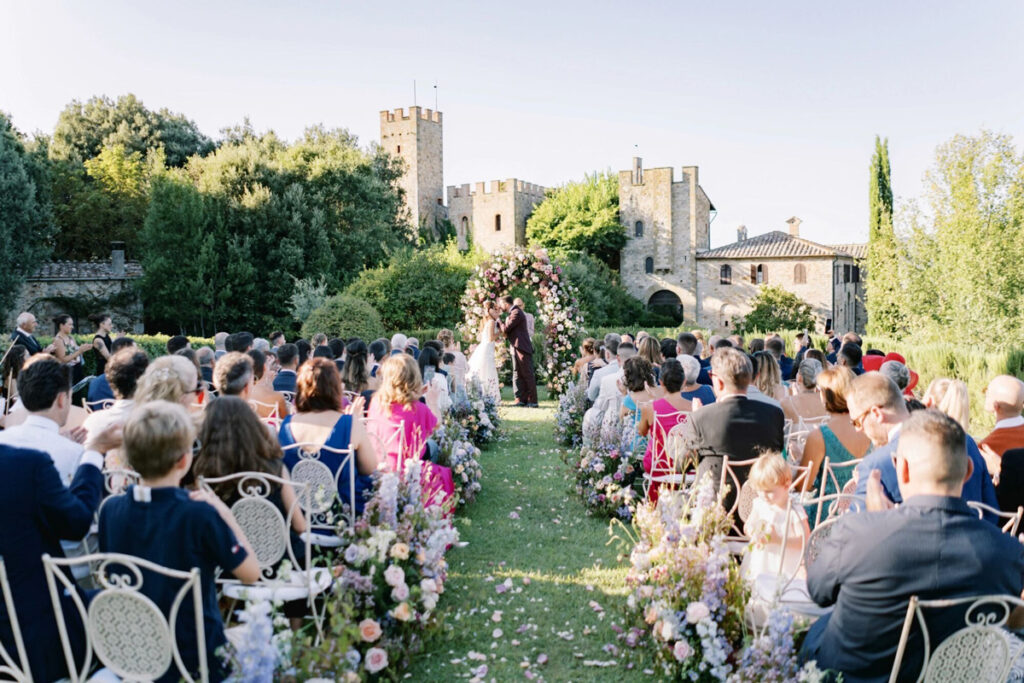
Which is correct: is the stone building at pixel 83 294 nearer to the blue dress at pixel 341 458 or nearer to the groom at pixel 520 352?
the groom at pixel 520 352

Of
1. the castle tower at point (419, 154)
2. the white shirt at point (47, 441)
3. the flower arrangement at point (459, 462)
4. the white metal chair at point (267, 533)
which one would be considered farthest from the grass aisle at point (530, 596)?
the castle tower at point (419, 154)

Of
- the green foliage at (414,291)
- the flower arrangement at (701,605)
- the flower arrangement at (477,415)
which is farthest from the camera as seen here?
the green foliage at (414,291)

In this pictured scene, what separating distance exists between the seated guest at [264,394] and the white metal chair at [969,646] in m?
5.12

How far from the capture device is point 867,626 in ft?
8.60

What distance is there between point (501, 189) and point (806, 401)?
51.2 meters

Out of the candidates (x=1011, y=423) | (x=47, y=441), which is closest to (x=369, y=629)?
(x=47, y=441)

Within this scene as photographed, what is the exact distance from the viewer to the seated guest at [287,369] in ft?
23.8

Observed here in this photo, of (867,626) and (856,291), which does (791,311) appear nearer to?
(856,291)

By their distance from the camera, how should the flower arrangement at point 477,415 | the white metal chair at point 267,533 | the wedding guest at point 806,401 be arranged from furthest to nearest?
the flower arrangement at point 477,415, the wedding guest at point 806,401, the white metal chair at point 267,533

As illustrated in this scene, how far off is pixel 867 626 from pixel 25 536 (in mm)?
3064

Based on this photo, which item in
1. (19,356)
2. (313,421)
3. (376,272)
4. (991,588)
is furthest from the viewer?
(376,272)

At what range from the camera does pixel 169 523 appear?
8.55 feet

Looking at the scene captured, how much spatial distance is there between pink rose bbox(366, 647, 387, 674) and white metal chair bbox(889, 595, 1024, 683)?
7.23ft

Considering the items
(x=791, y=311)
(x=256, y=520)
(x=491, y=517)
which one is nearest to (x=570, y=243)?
(x=791, y=311)
